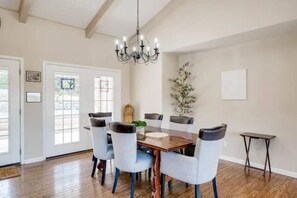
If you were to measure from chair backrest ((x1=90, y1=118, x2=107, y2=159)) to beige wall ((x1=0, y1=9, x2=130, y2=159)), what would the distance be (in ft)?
6.00

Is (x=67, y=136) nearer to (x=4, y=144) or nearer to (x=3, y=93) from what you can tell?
(x=4, y=144)

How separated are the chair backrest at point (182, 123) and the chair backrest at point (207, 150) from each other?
3.76 ft

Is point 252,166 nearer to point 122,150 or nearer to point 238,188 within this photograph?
point 238,188

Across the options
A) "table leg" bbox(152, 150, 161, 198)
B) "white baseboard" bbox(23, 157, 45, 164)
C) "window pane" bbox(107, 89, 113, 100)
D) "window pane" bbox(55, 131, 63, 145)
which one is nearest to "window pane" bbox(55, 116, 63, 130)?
"window pane" bbox(55, 131, 63, 145)

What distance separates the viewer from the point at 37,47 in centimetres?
417

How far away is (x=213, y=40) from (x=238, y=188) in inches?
103

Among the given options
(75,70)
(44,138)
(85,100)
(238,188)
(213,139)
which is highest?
(75,70)

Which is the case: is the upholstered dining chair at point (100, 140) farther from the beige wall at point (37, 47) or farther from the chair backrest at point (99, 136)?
the beige wall at point (37, 47)

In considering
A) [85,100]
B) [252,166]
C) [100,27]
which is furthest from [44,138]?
[252,166]

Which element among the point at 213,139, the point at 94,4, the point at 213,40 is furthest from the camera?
the point at 94,4

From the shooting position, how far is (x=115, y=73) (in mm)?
5477

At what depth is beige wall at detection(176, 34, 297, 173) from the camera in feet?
11.5

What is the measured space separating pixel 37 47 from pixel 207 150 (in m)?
3.89

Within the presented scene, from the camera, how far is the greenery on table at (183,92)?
490 cm
